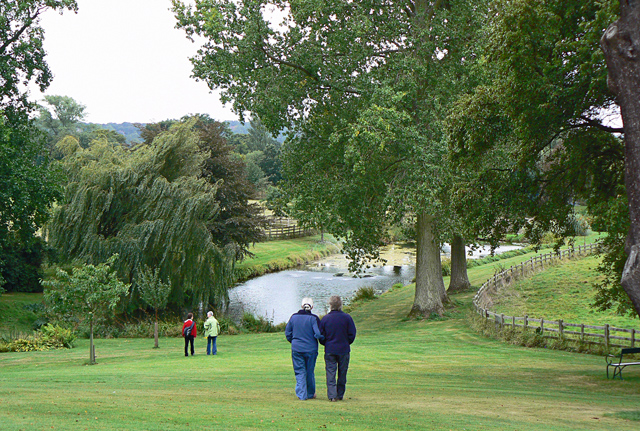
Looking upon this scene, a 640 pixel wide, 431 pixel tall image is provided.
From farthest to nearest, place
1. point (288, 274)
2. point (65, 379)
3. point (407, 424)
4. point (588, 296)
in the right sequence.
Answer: point (288, 274), point (588, 296), point (65, 379), point (407, 424)

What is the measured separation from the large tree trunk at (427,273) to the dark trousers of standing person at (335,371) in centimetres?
1828

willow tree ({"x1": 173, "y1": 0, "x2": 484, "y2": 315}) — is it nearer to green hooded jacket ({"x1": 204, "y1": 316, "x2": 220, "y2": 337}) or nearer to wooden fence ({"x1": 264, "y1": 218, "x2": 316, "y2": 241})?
green hooded jacket ({"x1": 204, "y1": 316, "x2": 220, "y2": 337})

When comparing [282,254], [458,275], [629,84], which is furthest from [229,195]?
[629,84]

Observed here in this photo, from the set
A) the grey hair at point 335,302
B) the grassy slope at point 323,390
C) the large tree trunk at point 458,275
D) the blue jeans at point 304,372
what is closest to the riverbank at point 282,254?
the large tree trunk at point 458,275

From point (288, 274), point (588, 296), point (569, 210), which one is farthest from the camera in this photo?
point (288, 274)

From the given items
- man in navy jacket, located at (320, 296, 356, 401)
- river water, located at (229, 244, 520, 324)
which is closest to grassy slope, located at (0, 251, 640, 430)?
man in navy jacket, located at (320, 296, 356, 401)

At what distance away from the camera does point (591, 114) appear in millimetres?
14078

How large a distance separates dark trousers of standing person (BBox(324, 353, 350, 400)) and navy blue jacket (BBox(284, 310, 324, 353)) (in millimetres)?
325

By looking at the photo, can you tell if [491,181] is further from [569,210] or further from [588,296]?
[588,296]

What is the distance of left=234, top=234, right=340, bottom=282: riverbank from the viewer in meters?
50.0

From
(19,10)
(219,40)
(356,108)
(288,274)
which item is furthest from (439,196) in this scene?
(288,274)

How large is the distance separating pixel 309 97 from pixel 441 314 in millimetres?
12083

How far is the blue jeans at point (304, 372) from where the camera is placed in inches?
373

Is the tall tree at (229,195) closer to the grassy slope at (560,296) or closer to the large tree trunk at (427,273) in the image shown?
the large tree trunk at (427,273)
